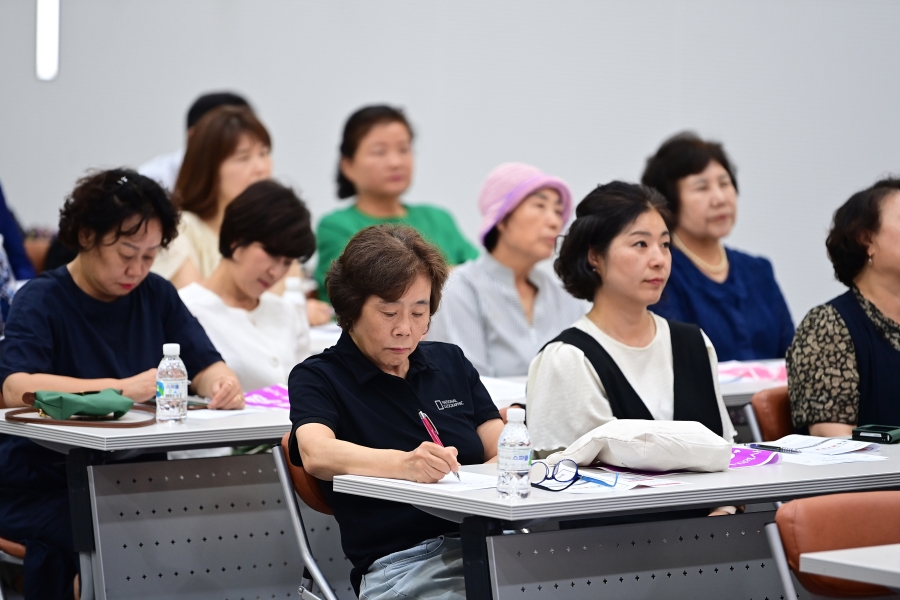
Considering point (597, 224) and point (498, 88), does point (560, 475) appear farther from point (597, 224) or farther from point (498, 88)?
point (498, 88)

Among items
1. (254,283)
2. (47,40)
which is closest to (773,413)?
(254,283)

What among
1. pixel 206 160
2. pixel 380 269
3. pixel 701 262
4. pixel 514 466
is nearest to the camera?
pixel 514 466

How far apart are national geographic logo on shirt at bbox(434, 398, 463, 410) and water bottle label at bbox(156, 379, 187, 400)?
0.77 m

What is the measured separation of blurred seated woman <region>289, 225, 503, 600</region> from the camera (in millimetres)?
2158

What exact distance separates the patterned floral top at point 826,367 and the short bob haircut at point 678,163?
4.81 ft

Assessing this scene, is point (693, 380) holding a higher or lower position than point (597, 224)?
lower

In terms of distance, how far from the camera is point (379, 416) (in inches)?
91.4

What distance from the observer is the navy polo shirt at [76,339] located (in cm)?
292

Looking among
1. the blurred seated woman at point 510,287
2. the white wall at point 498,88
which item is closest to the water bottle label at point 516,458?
the blurred seated woman at point 510,287

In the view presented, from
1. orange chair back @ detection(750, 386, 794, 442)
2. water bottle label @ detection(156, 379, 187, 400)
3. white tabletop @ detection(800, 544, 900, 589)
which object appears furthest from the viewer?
orange chair back @ detection(750, 386, 794, 442)

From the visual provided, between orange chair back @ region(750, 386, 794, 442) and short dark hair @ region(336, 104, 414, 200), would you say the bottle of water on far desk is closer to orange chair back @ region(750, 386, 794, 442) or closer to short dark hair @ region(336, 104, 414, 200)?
orange chair back @ region(750, 386, 794, 442)

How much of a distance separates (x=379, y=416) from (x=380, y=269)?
0.32 metres

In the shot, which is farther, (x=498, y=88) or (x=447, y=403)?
(x=498, y=88)

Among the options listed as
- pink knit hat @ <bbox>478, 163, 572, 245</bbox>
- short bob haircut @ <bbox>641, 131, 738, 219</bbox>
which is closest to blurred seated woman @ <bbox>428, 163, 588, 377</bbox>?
pink knit hat @ <bbox>478, 163, 572, 245</bbox>
